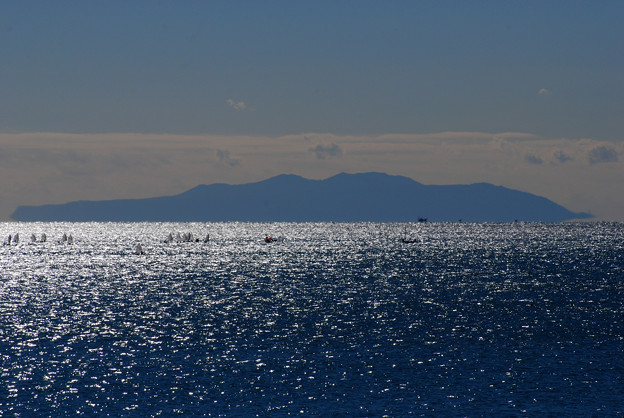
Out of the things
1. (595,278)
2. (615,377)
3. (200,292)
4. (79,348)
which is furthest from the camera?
(595,278)

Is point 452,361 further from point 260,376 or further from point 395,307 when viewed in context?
point 395,307

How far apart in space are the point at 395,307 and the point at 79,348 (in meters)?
41.7

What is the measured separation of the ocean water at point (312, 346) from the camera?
4731 cm

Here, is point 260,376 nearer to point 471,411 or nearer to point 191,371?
point 191,371

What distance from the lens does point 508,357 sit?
60.5 meters

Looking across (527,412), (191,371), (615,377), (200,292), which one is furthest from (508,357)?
(200,292)

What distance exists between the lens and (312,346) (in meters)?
64.9

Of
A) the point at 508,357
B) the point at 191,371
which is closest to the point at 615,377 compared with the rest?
the point at 508,357

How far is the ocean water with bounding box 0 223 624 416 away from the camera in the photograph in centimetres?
4731

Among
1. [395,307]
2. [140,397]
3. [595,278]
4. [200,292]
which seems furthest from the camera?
[595,278]

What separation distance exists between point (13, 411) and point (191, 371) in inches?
559

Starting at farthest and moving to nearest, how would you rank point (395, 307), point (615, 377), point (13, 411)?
point (395, 307), point (615, 377), point (13, 411)

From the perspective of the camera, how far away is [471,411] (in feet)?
147

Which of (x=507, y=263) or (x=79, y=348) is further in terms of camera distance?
(x=507, y=263)
